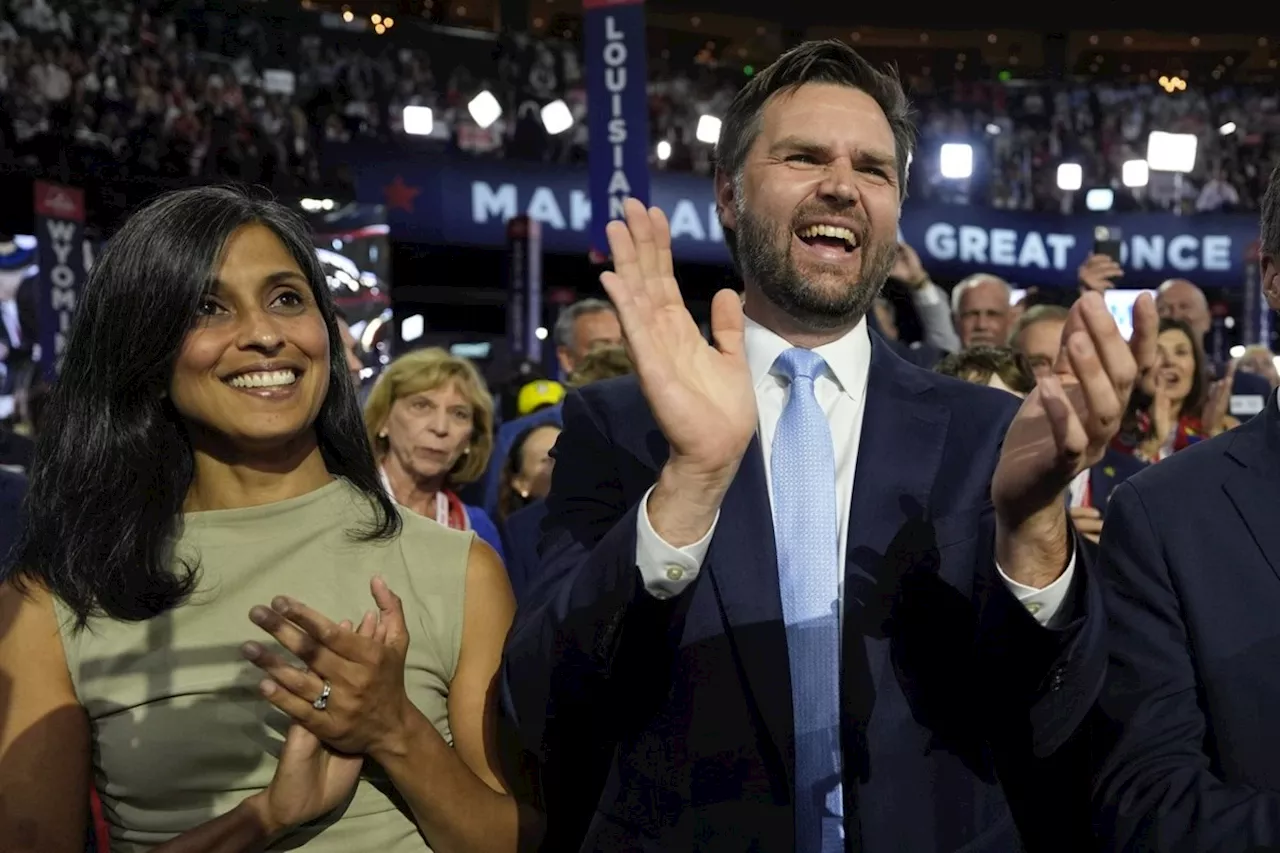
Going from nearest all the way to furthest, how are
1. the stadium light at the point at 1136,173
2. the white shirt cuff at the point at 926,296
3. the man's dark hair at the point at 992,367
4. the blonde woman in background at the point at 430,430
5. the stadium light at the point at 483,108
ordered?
1. the man's dark hair at the point at 992,367
2. the blonde woman in background at the point at 430,430
3. the white shirt cuff at the point at 926,296
4. the stadium light at the point at 483,108
5. the stadium light at the point at 1136,173

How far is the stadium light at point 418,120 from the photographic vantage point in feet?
46.4

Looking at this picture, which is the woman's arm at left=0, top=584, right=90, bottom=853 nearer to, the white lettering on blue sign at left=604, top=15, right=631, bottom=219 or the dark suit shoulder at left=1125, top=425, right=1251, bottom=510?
the dark suit shoulder at left=1125, top=425, right=1251, bottom=510

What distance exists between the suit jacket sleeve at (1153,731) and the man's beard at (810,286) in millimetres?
416

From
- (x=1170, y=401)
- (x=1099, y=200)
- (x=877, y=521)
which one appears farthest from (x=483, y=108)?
(x=877, y=521)

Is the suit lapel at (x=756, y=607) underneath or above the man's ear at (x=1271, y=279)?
underneath

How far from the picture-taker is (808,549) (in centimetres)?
166

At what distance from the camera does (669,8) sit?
2125 cm

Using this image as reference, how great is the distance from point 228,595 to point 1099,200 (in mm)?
17358

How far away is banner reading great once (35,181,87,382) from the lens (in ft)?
28.1

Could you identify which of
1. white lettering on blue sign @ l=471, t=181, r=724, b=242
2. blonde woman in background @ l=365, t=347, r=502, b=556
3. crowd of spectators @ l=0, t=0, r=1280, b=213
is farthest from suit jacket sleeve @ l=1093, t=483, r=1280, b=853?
white lettering on blue sign @ l=471, t=181, r=724, b=242

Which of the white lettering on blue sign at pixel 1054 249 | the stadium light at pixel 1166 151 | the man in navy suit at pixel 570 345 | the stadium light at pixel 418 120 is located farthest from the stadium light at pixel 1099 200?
the man in navy suit at pixel 570 345

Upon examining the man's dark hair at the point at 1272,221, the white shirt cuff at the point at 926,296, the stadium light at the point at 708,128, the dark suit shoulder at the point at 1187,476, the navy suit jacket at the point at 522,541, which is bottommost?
the navy suit jacket at the point at 522,541

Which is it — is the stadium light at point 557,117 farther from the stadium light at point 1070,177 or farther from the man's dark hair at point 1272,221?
the man's dark hair at point 1272,221

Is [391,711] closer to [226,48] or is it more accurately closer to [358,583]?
[358,583]
